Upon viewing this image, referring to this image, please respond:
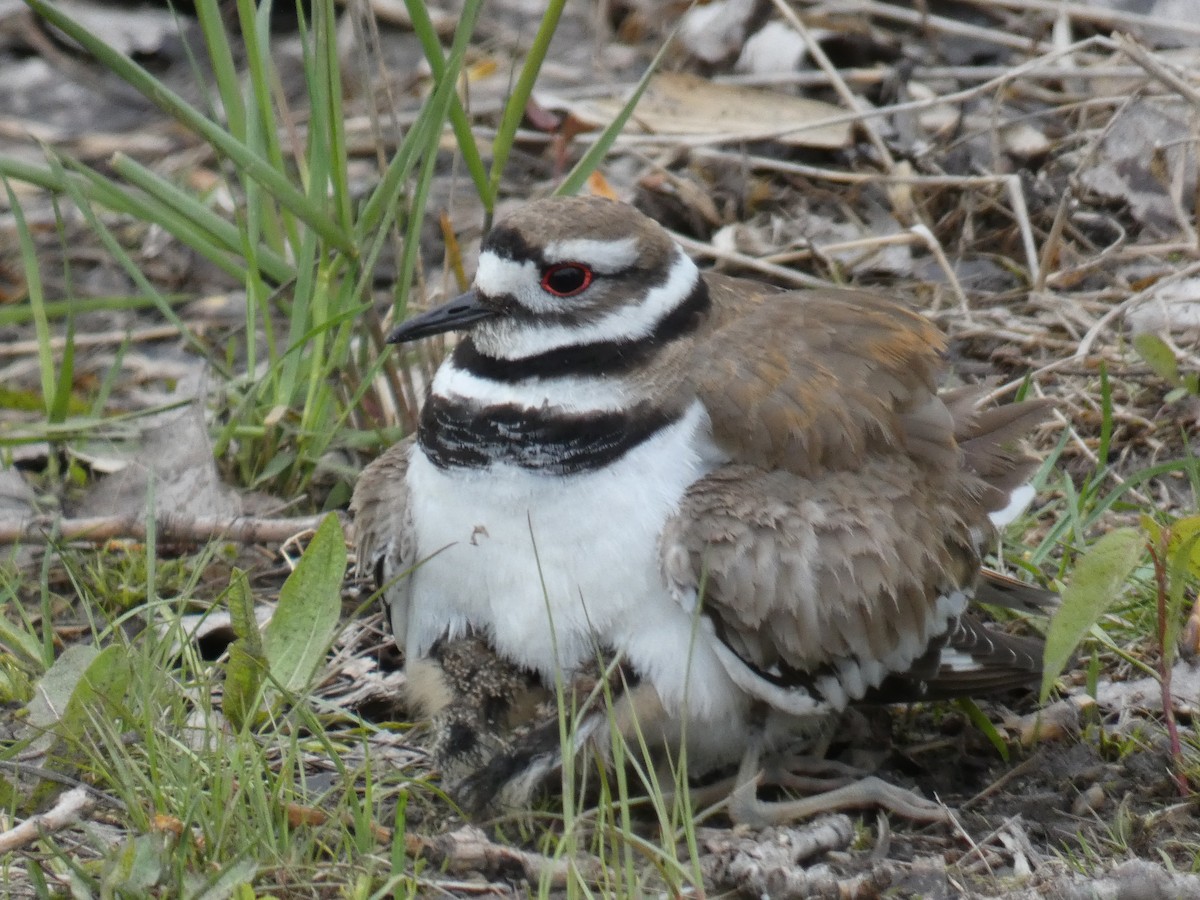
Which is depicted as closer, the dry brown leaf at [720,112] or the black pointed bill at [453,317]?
the black pointed bill at [453,317]

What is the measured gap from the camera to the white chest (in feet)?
12.9

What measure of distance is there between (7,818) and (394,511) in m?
1.24

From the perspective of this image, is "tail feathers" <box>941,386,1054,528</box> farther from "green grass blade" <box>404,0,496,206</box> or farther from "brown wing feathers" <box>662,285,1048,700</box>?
"green grass blade" <box>404,0,496,206</box>

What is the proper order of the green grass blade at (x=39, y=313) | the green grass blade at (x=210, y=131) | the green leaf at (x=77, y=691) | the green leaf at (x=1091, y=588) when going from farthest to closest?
the green grass blade at (x=39, y=313), the green grass blade at (x=210, y=131), the green leaf at (x=77, y=691), the green leaf at (x=1091, y=588)

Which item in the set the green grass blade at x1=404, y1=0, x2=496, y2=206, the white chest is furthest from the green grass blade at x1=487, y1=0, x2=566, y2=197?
the white chest

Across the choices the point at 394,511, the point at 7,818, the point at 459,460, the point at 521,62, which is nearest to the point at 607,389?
the point at 459,460

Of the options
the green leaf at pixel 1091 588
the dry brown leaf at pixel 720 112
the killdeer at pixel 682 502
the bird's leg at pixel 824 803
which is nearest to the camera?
the green leaf at pixel 1091 588

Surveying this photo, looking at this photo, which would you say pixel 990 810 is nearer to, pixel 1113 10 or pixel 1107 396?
pixel 1107 396

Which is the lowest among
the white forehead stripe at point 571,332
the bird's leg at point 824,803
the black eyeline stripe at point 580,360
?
the bird's leg at point 824,803

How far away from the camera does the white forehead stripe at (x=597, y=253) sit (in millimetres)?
4105

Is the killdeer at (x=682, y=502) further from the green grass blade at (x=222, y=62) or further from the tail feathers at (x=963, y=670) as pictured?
the green grass blade at (x=222, y=62)

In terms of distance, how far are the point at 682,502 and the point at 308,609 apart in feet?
3.20

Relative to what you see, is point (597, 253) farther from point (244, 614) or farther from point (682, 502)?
point (244, 614)

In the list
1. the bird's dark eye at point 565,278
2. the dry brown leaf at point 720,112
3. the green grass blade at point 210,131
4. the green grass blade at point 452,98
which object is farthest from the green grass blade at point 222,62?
the dry brown leaf at point 720,112
